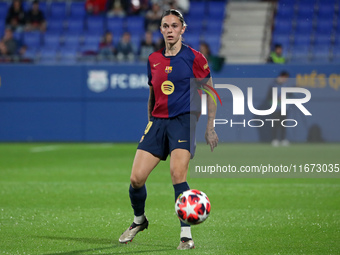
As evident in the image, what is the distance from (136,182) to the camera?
6297 millimetres

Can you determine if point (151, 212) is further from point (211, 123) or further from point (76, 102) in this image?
point (76, 102)

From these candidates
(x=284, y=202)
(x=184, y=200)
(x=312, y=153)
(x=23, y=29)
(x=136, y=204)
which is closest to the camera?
(x=184, y=200)

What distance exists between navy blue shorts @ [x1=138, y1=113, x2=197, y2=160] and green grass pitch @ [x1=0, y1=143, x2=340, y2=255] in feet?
2.95

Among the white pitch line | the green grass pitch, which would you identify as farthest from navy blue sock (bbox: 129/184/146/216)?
the white pitch line

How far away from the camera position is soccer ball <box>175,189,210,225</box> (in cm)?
588

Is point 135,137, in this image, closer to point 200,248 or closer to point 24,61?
point 24,61

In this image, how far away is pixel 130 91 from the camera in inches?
770

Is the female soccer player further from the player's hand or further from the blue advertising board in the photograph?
the blue advertising board

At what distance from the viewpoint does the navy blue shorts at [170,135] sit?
616 cm

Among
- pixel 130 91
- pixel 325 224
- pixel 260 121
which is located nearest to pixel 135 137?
pixel 130 91

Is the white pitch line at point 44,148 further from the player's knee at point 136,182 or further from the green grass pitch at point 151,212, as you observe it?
the player's knee at point 136,182

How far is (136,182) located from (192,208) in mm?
673

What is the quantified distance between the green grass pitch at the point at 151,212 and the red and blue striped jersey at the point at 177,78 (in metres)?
1.27

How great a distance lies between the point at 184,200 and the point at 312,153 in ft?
34.3
